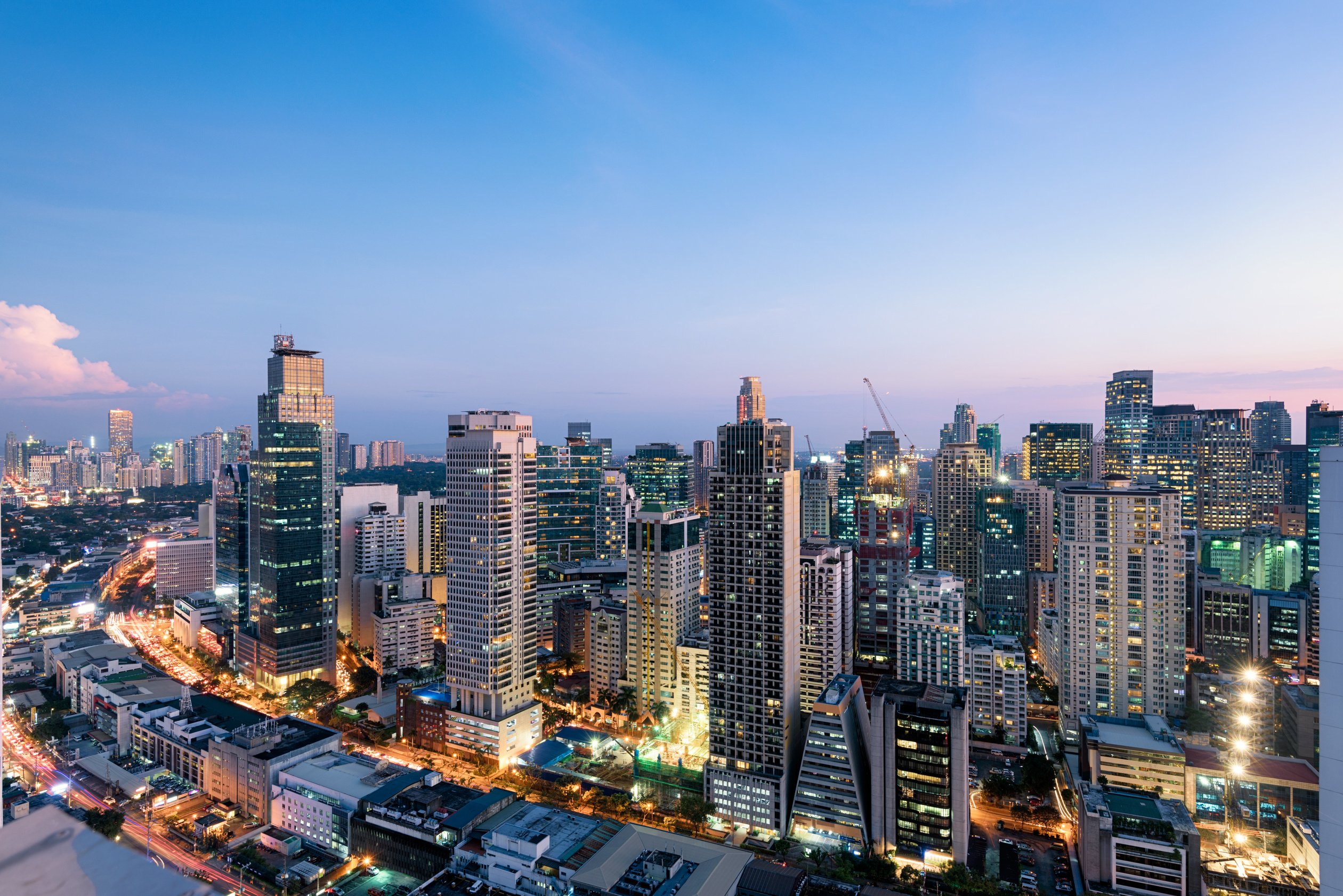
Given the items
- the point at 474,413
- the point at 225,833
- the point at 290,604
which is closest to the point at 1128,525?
the point at 474,413

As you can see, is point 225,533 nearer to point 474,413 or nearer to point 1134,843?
point 474,413

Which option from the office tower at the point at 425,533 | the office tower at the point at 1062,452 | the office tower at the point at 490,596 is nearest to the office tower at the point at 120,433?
the office tower at the point at 425,533

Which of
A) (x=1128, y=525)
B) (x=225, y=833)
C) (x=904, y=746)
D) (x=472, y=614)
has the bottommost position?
(x=225, y=833)

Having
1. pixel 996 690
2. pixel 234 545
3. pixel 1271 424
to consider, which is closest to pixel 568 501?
pixel 234 545

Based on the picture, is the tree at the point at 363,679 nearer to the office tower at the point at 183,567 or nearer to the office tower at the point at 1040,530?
the office tower at the point at 183,567

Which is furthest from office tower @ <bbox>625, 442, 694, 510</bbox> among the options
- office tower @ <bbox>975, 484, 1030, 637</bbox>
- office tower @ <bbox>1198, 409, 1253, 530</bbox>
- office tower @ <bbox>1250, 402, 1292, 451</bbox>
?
office tower @ <bbox>1250, 402, 1292, 451</bbox>
